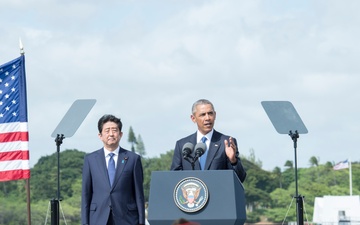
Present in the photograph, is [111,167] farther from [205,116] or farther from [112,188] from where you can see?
[205,116]

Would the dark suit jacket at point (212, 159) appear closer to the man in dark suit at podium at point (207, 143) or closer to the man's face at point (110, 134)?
the man in dark suit at podium at point (207, 143)

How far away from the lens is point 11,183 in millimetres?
71875

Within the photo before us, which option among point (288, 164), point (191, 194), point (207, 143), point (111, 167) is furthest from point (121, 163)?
point (288, 164)

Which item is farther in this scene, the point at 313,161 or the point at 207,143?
the point at 313,161

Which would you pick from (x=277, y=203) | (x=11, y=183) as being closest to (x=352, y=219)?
(x=11, y=183)

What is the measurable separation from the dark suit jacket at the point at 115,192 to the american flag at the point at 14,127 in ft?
14.9

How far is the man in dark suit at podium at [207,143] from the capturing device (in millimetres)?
8969

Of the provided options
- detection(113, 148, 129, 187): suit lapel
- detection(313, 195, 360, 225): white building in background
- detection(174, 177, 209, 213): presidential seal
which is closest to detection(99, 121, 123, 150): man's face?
detection(113, 148, 129, 187): suit lapel

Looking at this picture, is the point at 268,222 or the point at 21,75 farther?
the point at 268,222

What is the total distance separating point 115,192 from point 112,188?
48mm

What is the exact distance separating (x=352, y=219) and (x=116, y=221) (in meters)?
45.4

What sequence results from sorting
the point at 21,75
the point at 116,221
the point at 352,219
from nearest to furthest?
the point at 116,221, the point at 21,75, the point at 352,219

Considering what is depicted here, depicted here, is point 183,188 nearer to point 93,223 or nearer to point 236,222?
point 236,222

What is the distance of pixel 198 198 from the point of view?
7922 millimetres
